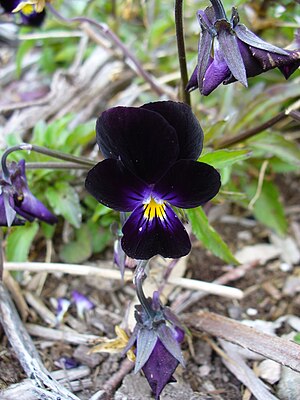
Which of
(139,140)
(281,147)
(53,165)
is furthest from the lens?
(281,147)

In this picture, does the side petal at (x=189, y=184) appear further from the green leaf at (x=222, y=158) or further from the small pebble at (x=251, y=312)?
the small pebble at (x=251, y=312)

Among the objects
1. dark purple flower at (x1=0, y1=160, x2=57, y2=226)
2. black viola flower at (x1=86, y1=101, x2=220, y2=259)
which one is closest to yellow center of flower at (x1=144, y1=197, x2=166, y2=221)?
black viola flower at (x1=86, y1=101, x2=220, y2=259)

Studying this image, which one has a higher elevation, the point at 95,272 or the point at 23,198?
the point at 23,198

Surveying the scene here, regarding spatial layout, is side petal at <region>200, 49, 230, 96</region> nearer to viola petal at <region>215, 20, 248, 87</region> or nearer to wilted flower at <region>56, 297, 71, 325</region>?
viola petal at <region>215, 20, 248, 87</region>

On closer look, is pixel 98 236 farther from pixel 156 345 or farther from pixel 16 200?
pixel 156 345

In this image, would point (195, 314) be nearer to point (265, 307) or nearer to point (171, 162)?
point (265, 307)

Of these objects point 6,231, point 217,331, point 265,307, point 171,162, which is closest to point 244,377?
point 217,331

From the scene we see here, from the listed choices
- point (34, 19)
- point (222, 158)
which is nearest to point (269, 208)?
point (222, 158)
